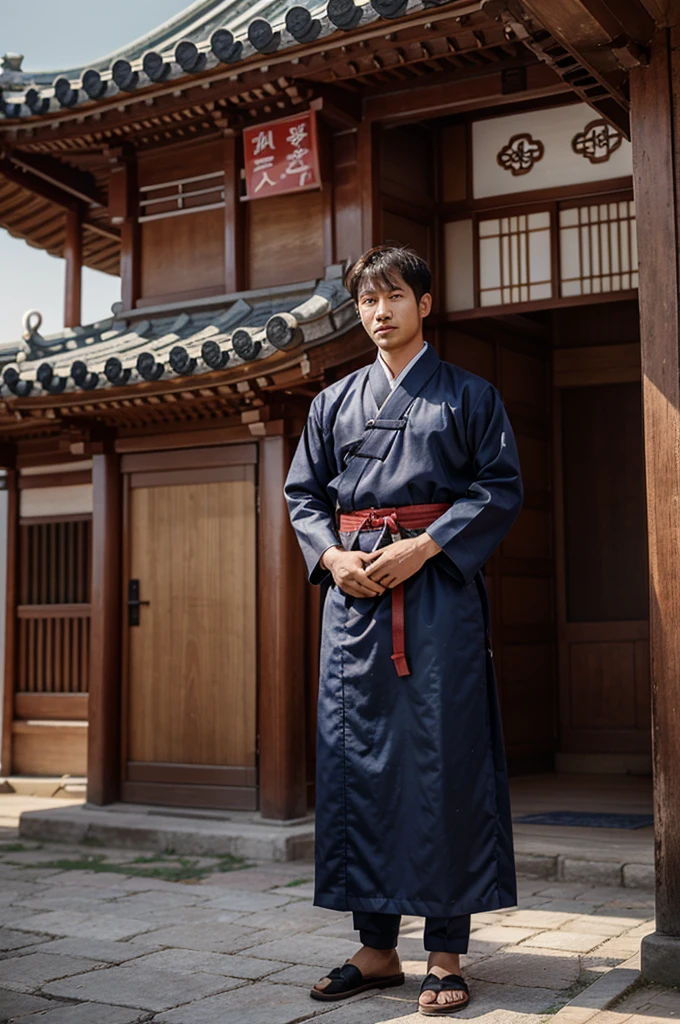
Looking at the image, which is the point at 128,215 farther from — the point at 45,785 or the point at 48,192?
the point at 45,785

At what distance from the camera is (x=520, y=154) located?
723cm

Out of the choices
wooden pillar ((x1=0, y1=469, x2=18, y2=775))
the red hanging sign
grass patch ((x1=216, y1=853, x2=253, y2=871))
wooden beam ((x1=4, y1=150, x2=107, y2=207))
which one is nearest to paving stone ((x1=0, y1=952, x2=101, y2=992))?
grass patch ((x1=216, y1=853, x2=253, y2=871))

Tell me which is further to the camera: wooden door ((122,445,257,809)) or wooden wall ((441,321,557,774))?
wooden wall ((441,321,557,774))

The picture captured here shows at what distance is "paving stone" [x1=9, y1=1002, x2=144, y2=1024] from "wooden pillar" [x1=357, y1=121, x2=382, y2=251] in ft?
15.4

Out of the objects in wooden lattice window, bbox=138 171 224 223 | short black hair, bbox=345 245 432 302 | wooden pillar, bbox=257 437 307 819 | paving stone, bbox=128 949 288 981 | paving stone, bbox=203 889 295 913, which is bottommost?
paving stone, bbox=203 889 295 913

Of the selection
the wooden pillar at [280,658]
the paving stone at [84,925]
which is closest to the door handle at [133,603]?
the wooden pillar at [280,658]

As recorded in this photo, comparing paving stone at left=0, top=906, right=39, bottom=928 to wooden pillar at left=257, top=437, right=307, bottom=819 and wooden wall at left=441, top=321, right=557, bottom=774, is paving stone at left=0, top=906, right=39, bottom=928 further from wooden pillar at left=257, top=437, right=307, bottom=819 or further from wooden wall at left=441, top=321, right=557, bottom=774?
wooden wall at left=441, top=321, right=557, bottom=774

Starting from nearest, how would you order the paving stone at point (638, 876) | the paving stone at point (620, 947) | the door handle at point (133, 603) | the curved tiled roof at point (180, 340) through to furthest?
the paving stone at point (620, 947) < the paving stone at point (638, 876) < the curved tiled roof at point (180, 340) < the door handle at point (133, 603)

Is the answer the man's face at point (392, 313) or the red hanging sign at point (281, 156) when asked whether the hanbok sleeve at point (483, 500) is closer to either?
the man's face at point (392, 313)

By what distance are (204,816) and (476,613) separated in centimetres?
408

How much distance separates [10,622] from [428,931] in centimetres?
658

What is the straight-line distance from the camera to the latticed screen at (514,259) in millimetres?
7074

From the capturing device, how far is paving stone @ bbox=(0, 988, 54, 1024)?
3.65 m

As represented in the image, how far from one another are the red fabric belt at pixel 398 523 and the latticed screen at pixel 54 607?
567 centimetres
